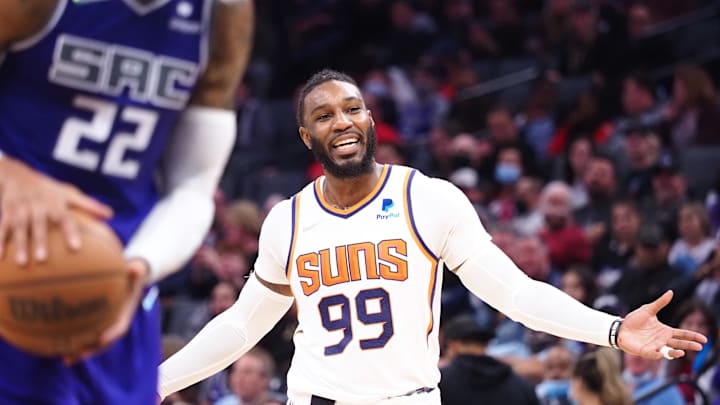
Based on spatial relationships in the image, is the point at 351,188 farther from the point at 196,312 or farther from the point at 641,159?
the point at 641,159

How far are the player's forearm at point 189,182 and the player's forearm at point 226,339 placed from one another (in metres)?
1.77

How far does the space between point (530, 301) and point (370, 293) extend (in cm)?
62

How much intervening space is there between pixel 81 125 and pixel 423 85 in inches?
440

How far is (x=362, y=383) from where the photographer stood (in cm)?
491

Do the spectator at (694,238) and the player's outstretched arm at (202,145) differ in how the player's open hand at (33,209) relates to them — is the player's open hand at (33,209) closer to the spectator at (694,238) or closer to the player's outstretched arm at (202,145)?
the player's outstretched arm at (202,145)

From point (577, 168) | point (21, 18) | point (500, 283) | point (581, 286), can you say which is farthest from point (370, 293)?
point (577, 168)

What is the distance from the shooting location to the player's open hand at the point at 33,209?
3014mm

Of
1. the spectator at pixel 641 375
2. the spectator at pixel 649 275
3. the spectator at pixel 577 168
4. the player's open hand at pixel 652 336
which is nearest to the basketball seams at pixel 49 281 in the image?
the player's open hand at pixel 652 336

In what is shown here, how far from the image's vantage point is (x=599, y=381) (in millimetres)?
6855

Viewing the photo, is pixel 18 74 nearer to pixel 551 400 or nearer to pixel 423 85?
pixel 551 400

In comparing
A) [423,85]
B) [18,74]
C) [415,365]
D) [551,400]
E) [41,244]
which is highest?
[423,85]

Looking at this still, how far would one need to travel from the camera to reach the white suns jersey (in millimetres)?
4926

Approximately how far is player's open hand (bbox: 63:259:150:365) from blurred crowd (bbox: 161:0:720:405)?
3.88 metres

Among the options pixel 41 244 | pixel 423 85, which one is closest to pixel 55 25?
pixel 41 244
